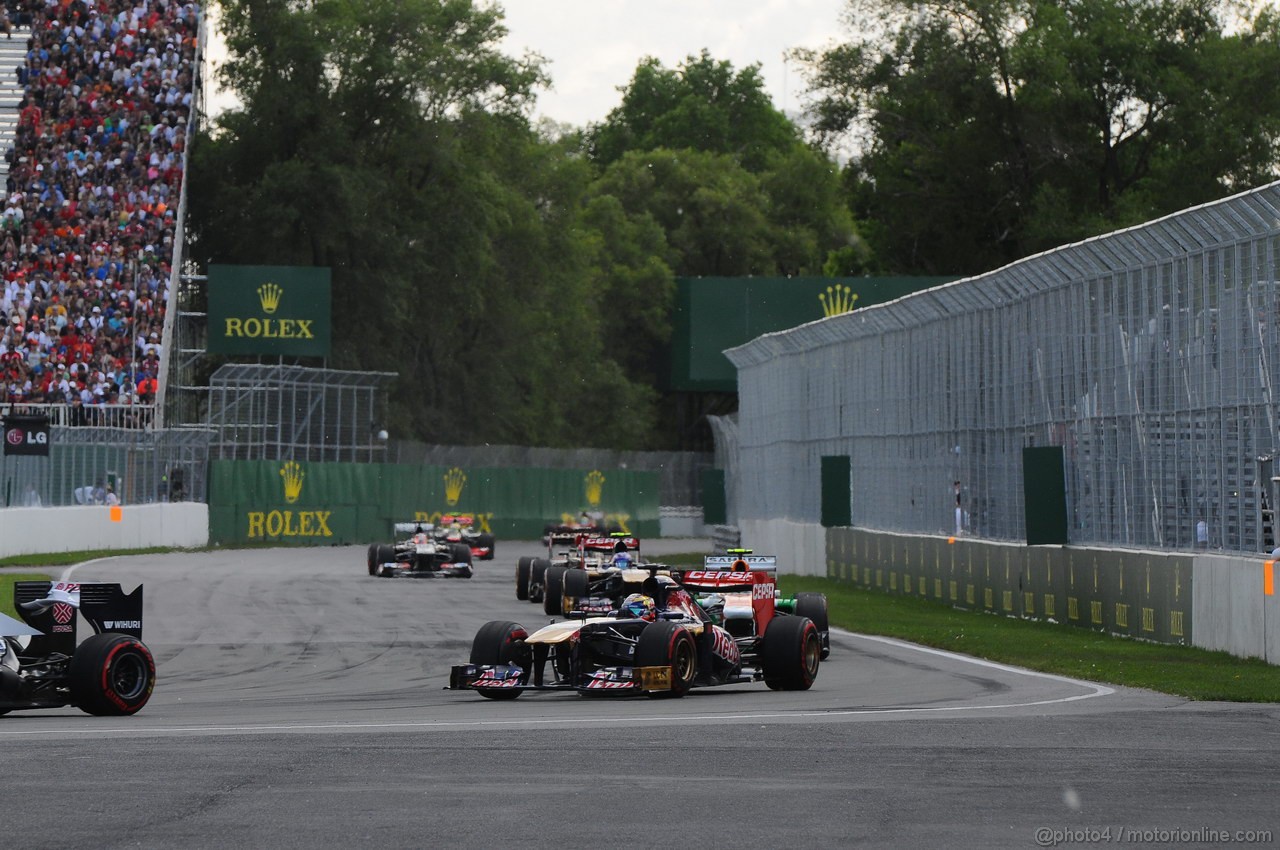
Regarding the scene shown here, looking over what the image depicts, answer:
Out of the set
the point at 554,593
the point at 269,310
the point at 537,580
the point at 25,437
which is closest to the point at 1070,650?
the point at 554,593

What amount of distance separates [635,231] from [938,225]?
2229 cm

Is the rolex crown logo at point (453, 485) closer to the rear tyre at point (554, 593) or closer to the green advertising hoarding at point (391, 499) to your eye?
the green advertising hoarding at point (391, 499)

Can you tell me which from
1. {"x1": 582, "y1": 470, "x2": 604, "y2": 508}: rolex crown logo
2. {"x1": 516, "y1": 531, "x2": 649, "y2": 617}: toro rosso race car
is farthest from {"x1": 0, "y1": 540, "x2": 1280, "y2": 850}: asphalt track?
{"x1": 582, "y1": 470, "x2": 604, "y2": 508}: rolex crown logo

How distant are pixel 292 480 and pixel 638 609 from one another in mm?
45207

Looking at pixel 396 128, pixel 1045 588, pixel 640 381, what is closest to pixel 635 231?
pixel 640 381

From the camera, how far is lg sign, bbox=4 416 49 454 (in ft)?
134

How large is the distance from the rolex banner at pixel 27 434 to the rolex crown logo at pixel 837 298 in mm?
33764

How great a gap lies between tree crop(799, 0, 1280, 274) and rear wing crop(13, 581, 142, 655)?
198 feet

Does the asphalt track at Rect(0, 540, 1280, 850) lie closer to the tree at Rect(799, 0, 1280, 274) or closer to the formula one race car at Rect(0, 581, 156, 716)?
the formula one race car at Rect(0, 581, 156, 716)

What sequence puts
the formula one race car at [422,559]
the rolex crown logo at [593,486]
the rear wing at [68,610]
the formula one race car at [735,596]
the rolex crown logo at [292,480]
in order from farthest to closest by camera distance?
the rolex crown logo at [593,486] → the rolex crown logo at [292,480] → the formula one race car at [422,559] → the formula one race car at [735,596] → the rear wing at [68,610]

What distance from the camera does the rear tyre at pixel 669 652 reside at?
15750mm

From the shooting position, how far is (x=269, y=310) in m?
60.7

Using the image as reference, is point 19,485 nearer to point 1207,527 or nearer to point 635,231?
point 1207,527

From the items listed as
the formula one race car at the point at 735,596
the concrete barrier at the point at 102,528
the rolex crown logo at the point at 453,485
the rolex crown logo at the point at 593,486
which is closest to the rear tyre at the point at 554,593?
the formula one race car at the point at 735,596
